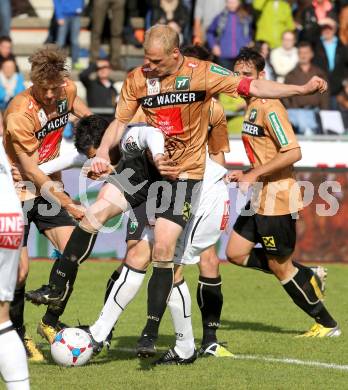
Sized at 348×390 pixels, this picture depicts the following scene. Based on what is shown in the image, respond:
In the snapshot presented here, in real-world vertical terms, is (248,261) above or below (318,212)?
above

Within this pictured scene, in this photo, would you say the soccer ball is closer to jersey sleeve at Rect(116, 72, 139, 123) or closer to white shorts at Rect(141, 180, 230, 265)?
white shorts at Rect(141, 180, 230, 265)

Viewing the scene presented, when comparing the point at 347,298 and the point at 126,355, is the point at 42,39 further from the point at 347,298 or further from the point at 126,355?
the point at 126,355

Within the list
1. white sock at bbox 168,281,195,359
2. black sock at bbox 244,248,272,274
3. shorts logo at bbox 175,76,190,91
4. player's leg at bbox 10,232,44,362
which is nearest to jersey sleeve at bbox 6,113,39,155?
player's leg at bbox 10,232,44,362

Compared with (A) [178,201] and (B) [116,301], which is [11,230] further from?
(B) [116,301]

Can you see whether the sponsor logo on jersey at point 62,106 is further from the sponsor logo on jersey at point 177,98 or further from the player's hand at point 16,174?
the sponsor logo on jersey at point 177,98

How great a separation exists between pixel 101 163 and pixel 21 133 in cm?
85

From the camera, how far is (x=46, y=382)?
7.82m

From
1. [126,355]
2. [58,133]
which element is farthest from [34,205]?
[126,355]

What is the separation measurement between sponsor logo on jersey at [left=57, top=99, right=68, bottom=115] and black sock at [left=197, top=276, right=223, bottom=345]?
72.0 inches

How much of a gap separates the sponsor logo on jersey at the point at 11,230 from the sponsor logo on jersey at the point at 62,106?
2641 millimetres

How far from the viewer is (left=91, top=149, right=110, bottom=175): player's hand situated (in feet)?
26.7

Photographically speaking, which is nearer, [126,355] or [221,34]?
[126,355]

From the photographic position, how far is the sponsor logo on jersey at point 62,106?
8.97 meters

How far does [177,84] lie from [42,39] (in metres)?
13.3
